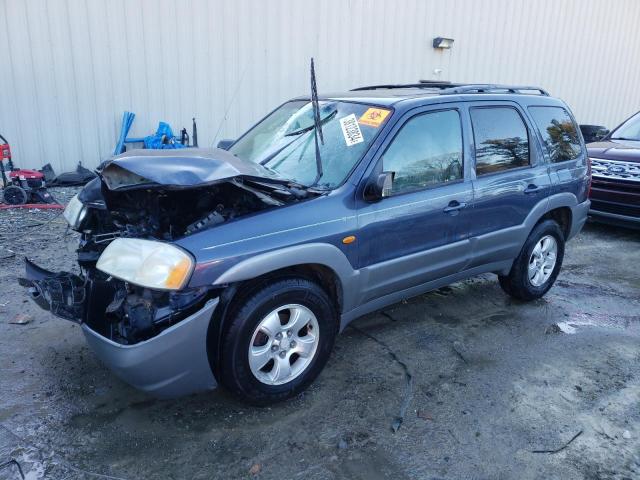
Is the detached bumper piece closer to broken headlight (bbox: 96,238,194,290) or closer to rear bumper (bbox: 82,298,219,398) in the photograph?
rear bumper (bbox: 82,298,219,398)

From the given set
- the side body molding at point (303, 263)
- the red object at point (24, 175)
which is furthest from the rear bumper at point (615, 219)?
the red object at point (24, 175)

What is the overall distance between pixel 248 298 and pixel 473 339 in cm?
204

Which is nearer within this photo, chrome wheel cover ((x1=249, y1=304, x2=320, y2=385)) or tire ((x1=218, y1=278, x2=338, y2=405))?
tire ((x1=218, y1=278, x2=338, y2=405))

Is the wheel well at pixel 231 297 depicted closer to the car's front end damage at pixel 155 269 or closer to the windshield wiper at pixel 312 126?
the car's front end damage at pixel 155 269

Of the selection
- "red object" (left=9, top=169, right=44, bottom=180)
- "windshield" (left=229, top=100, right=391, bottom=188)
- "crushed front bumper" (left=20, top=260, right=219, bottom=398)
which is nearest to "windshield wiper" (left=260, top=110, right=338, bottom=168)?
"windshield" (left=229, top=100, right=391, bottom=188)

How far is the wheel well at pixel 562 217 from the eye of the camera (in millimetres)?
4727

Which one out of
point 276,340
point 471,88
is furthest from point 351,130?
point 276,340

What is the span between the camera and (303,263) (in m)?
2.91

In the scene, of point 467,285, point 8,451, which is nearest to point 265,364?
point 8,451

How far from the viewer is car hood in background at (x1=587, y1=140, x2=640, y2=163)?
6937 mm

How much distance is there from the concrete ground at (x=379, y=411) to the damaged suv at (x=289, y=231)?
30 cm

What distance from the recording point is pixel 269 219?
9.27ft

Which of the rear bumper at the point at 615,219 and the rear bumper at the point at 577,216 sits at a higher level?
the rear bumper at the point at 577,216

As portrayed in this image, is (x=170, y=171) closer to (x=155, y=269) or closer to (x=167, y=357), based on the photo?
(x=155, y=269)
